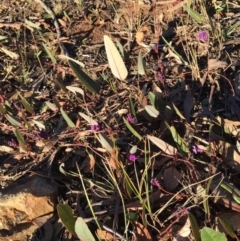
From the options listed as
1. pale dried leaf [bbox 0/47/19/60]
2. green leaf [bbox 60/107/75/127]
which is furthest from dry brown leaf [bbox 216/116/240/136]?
pale dried leaf [bbox 0/47/19/60]


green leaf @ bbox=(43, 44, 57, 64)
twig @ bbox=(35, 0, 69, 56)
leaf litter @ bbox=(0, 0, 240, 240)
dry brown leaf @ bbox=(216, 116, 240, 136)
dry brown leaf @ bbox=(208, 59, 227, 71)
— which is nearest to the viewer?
leaf litter @ bbox=(0, 0, 240, 240)

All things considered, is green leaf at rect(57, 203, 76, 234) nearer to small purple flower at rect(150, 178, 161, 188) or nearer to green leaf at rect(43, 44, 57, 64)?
small purple flower at rect(150, 178, 161, 188)

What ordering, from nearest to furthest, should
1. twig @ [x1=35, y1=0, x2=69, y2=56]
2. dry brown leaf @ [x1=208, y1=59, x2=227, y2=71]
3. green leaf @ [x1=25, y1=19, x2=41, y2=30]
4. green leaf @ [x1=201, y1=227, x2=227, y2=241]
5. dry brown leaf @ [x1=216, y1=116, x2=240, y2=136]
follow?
green leaf @ [x1=201, y1=227, x2=227, y2=241] → dry brown leaf @ [x1=216, y1=116, x2=240, y2=136] → dry brown leaf @ [x1=208, y1=59, x2=227, y2=71] → twig @ [x1=35, y1=0, x2=69, y2=56] → green leaf @ [x1=25, y1=19, x2=41, y2=30]

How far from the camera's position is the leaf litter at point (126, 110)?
1.55 metres

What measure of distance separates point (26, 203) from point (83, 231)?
0.87 feet

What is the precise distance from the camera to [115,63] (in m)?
1.93

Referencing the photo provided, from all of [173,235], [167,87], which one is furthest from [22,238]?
[167,87]

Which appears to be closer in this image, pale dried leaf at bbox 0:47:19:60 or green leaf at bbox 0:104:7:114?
green leaf at bbox 0:104:7:114

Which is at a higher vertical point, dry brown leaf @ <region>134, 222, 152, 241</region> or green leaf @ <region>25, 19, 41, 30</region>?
green leaf @ <region>25, 19, 41, 30</region>

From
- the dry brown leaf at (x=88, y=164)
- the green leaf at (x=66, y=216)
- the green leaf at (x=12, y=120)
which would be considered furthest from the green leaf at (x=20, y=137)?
the green leaf at (x=66, y=216)

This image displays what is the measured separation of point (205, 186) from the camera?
150cm

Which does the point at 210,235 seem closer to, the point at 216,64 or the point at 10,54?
the point at 216,64

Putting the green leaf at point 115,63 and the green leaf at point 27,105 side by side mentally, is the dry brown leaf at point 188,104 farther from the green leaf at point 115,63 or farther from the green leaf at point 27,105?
the green leaf at point 27,105

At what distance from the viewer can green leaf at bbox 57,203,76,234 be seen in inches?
58.4
